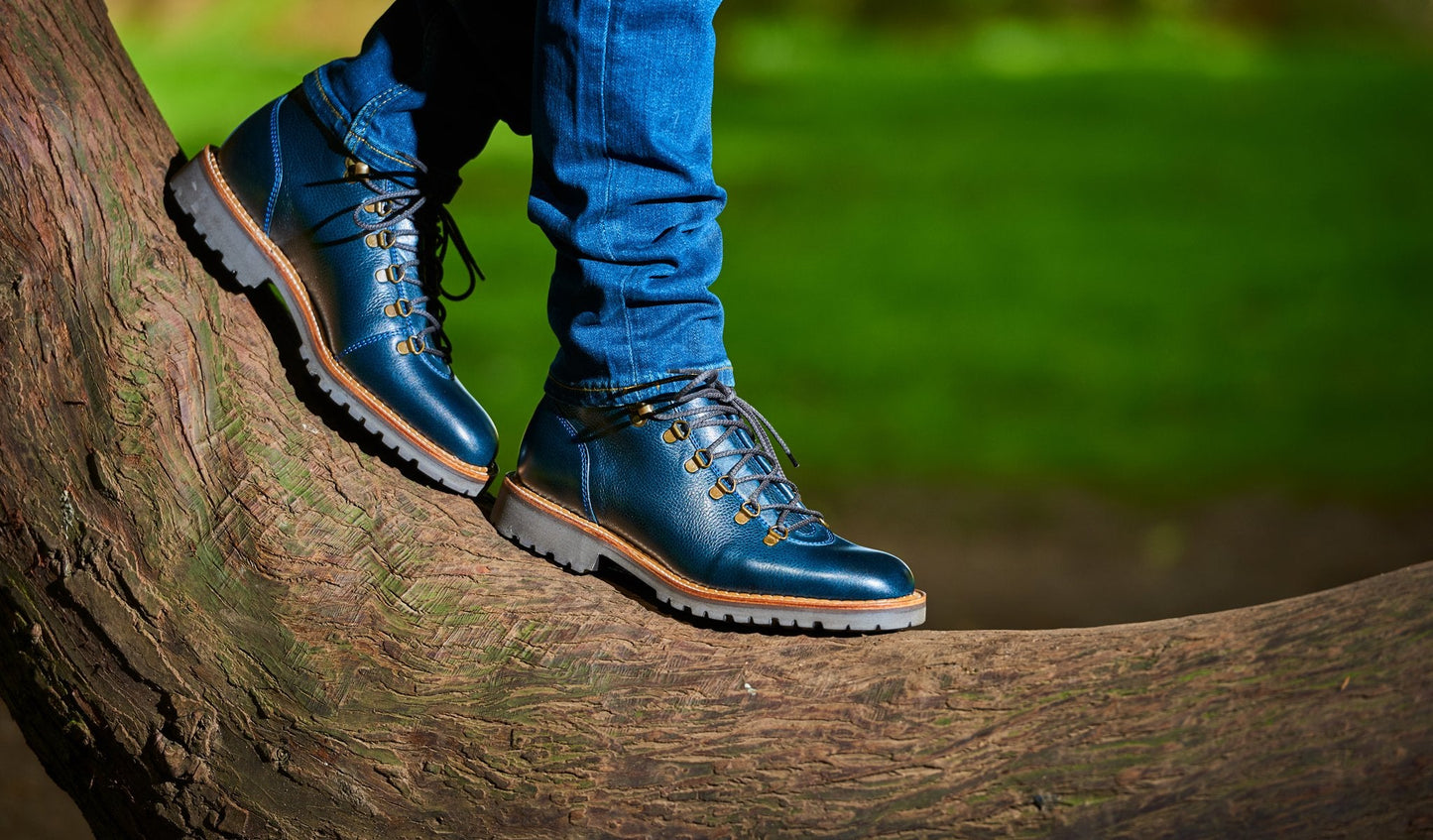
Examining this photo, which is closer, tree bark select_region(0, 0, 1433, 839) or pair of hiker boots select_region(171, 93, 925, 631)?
tree bark select_region(0, 0, 1433, 839)

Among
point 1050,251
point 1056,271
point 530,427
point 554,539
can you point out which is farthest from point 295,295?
point 1050,251

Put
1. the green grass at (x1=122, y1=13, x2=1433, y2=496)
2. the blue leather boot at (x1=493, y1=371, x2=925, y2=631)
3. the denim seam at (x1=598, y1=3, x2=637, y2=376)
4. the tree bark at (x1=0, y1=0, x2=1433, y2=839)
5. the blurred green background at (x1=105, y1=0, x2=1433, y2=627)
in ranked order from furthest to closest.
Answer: the green grass at (x1=122, y1=13, x2=1433, y2=496) → the blurred green background at (x1=105, y1=0, x2=1433, y2=627) → the blue leather boot at (x1=493, y1=371, x2=925, y2=631) → the denim seam at (x1=598, y1=3, x2=637, y2=376) → the tree bark at (x1=0, y1=0, x2=1433, y2=839)

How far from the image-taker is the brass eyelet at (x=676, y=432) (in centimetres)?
139

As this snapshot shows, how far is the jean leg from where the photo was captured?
1249 mm

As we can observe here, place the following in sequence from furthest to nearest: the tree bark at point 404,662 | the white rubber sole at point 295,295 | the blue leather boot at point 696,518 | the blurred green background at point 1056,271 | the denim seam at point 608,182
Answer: the blurred green background at point 1056,271 < the white rubber sole at point 295,295 < the blue leather boot at point 696,518 < the denim seam at point 608,182 < the tree bark at point 404,662

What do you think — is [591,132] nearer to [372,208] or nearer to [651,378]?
[651,378]

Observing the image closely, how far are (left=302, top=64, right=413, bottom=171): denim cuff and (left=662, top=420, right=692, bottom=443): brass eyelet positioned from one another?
1.47 ft

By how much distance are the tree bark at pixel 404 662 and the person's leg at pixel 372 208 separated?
0.05 m

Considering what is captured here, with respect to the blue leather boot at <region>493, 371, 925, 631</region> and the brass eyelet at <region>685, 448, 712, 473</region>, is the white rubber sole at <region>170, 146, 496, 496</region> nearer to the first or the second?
the blue leather boot at <region>493, 371, 925, 631</region>

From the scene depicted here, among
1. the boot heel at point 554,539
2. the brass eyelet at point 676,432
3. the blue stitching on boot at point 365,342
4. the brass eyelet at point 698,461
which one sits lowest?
the boot heel at point 554,539

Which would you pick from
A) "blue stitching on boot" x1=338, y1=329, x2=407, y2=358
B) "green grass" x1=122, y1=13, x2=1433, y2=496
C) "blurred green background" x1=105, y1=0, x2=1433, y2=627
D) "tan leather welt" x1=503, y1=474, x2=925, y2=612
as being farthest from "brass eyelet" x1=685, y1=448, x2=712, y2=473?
"green grass" x1=122, y1=13, x2=1433, y2=496

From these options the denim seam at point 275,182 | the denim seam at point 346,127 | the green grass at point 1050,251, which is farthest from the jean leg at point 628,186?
the green grass at point 1050,251

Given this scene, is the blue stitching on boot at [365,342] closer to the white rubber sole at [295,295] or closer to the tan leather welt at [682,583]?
the white rubber sole at [295,295]

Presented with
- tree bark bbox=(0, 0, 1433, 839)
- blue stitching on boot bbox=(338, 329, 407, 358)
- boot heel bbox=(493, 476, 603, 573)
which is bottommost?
tree bark bbox=(0, 0, 1433, 839)
